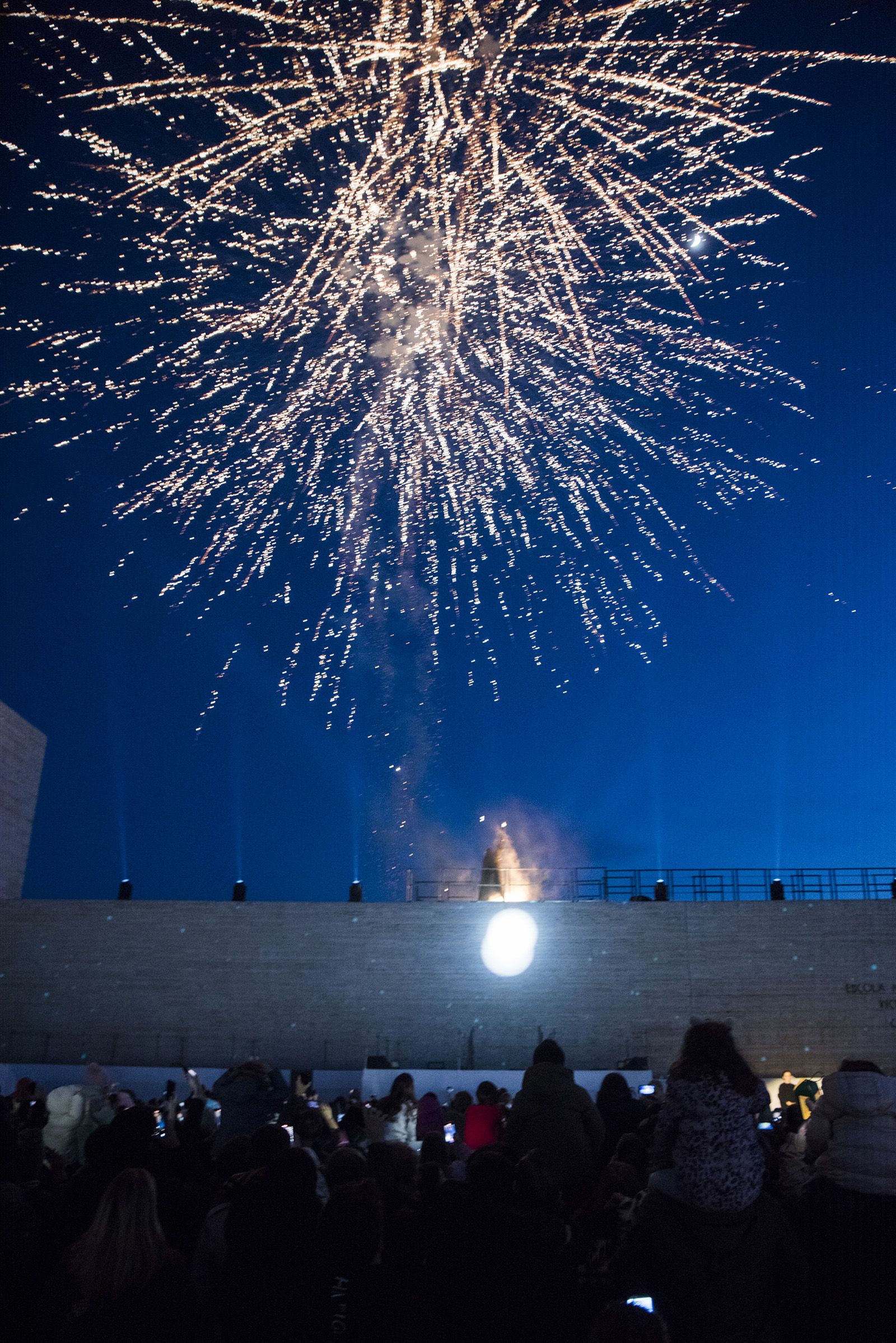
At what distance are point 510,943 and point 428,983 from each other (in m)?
1.70

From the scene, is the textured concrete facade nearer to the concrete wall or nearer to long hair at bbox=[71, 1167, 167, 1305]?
the concrete wall

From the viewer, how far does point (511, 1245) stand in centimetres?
298

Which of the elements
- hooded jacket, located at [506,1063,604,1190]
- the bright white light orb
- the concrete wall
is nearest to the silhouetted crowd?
hooded jacket, located at [506,1063,604,1190]

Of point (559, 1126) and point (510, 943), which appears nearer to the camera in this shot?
point (559, 1126)

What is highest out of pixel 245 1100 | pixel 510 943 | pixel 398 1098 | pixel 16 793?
pixel 16 793

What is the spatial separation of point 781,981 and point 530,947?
15.1ft

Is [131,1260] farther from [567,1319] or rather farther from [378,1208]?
[567,1319]

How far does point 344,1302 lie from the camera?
272 cm

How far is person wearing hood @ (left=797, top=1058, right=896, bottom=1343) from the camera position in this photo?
2541mm

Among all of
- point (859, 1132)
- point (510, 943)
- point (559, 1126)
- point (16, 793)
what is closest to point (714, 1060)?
point (859, 1132)

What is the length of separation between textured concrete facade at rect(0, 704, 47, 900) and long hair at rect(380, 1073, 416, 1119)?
16.9 metres

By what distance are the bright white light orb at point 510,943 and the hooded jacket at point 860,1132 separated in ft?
54.7

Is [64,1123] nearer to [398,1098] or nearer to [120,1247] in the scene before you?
[398,1098]

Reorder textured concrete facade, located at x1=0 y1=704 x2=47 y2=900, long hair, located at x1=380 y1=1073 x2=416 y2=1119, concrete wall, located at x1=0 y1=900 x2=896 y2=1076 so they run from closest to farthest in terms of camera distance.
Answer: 1. long hair, located at x1=380 y1=1073 x2=416 y2=1119
2. concrete wall, located at x1=0 y1=900 x2=896 y2=1076
3. textured concrete facade, located at x1=0 y1=704 x2=47 y2=900
